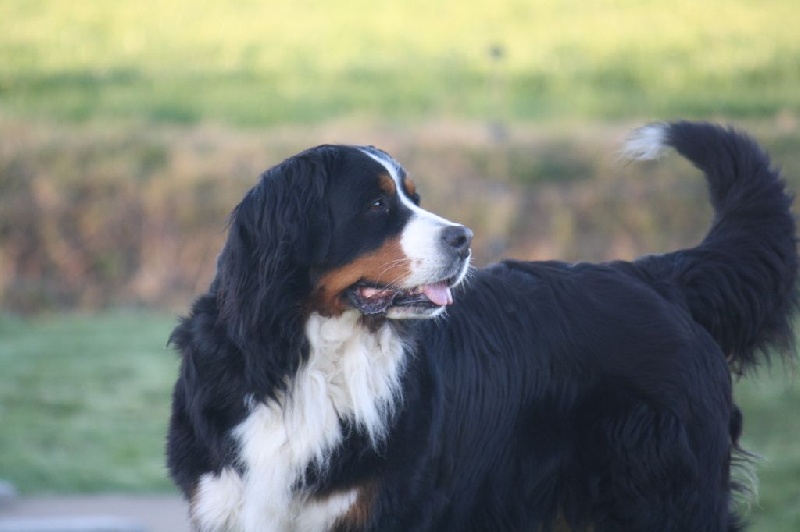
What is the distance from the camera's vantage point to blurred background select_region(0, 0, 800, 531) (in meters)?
8.48

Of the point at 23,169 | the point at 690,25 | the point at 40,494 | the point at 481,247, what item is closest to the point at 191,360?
the point at 40,494

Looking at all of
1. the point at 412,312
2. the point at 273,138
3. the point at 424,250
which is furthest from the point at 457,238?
the point at 273,138

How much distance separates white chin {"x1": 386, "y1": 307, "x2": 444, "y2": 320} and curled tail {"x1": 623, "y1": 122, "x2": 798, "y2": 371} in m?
1.01

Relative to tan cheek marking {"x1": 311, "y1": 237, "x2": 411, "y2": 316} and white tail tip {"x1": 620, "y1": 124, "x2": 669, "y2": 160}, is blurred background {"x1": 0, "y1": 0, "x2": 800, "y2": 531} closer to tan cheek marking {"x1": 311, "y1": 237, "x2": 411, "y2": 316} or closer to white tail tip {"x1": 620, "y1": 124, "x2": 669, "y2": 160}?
white tail tip {"x1": 620, "y1": 124, "x2": 669, "y2": 160}

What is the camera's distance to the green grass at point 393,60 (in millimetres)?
14383

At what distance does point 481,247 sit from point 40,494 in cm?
584

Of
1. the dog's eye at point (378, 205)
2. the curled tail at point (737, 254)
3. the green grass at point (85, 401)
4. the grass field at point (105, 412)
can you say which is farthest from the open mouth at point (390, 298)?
the green grass at point (85, 401)

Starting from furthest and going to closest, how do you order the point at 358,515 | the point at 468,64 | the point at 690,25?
the point at 690,25 → the point at 468,64 → the point at 358,515

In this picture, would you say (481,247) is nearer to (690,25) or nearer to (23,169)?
(23,169)

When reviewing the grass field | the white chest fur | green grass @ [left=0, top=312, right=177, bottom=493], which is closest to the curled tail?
the white chest fur

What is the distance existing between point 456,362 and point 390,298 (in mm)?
422

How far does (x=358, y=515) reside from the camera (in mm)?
3387

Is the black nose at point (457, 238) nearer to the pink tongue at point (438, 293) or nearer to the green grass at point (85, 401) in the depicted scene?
the pink tongue at point (438, 293)

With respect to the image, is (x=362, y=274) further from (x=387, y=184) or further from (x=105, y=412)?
(x=105, y=412)
